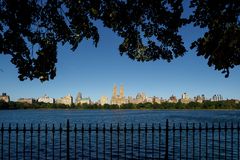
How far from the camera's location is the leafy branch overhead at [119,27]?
31.3 feet

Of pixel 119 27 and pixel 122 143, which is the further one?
pixel 122 143

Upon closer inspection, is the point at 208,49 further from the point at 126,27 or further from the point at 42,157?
the point at 42,157

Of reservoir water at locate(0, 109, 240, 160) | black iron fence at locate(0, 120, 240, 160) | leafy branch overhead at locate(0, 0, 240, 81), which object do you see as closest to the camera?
leafy branch overhead at locate(0, 0, 240, 81)

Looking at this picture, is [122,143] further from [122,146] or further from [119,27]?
[119,27]

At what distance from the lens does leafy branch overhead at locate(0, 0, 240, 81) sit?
9536 millimetres

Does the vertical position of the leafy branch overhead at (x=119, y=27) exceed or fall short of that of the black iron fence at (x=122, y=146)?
it exceeds it

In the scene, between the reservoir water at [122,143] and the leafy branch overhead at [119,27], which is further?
the reservoir water at [122,143]

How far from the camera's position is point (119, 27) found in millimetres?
11656

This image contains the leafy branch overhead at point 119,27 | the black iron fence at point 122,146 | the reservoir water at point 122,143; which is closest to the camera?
the leafy branch overhead at point 119,27

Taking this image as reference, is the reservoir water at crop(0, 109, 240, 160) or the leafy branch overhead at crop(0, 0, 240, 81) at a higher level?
the leafy branch overhead at crop(0, 0, 240, 81)

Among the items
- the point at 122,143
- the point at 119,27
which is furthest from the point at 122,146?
A: the point at 119,27

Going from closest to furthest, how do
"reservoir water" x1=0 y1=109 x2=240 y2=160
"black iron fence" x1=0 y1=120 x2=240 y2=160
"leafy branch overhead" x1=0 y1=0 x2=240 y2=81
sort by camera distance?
1. "leafy branch overhead" x1=0 y1=0 x2=240 y2=81
2. "black iron fence" x1=0 y1=120 x2=240 y2=160
3. "reservoir water" x1=0 y1=109 x2=240 y2=160

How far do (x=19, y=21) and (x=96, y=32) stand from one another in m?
2.47

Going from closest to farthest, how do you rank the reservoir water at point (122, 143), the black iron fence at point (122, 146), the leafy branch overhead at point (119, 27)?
the leafy branch overhead at point (119, 27) → the black iron fence at point (122, 146) → the reservoir water at point (122, 143)
